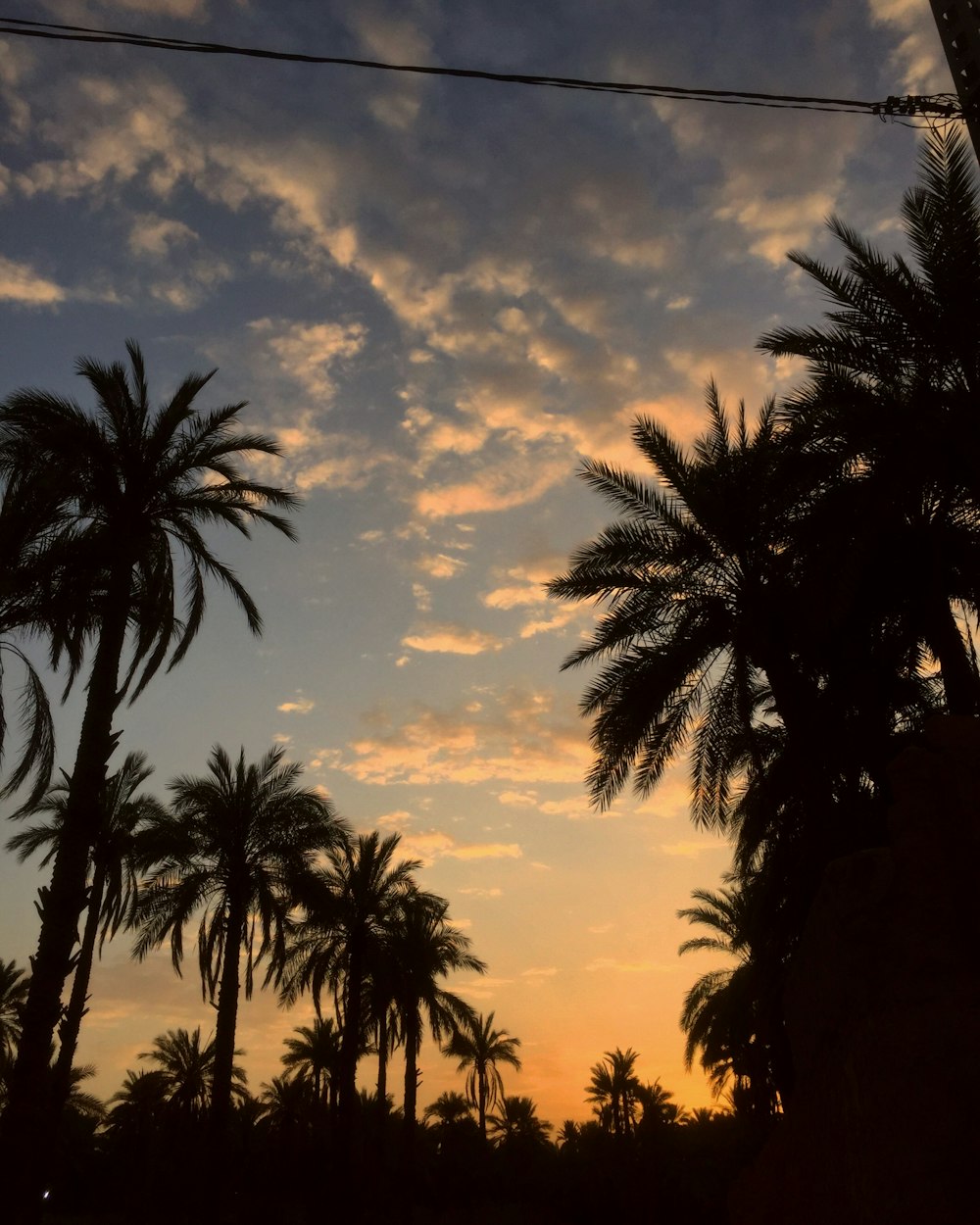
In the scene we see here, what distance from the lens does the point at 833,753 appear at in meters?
17.2

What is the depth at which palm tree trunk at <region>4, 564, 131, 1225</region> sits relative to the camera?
12.0 metres

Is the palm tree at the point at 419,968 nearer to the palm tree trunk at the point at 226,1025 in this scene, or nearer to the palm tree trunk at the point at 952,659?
the palm tree trunk at the point at 226,1025

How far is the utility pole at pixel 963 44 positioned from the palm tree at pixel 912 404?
3.05ft

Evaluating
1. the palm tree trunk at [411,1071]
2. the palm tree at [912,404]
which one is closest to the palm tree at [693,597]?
the palm tree at [912,404]

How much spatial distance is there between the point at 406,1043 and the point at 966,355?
30.6 metres

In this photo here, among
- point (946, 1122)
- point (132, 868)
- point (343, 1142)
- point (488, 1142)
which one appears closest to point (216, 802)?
point (132, 868)

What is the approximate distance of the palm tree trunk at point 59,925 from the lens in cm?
1205

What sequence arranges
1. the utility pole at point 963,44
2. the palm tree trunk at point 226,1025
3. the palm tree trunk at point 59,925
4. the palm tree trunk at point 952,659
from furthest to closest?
1. the palm tree trunk at point 226,1025
2. the palm tree trunk at point 952,659
3. the palm tree trunk at point 59,925
4. the utility pole at point 963,44

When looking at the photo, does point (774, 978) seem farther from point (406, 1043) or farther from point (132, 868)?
point (406, 1043)

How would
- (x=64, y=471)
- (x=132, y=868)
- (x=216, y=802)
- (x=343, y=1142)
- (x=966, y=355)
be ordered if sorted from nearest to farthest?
1. (x=966, y=355)
2. (x=64, y=471)
3. (x=216, y=802)
4. (x=132, y=868)
5. (x=343, y=1142)

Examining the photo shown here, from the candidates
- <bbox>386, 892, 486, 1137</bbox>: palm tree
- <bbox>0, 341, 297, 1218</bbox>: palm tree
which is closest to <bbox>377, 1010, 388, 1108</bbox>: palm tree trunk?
<bbox>386, 892, 486, 1137</bbox>: palm tree

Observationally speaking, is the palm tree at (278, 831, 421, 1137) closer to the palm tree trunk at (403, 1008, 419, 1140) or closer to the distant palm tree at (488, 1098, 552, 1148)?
the palm tree trunk at (403, 1008, 419, 1140)

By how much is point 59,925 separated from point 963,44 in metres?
14.9

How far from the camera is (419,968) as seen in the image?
110 feet
